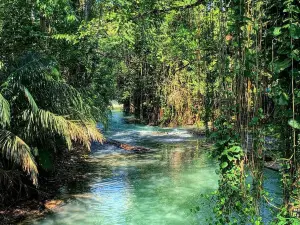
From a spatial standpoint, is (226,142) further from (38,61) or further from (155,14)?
(38,61)

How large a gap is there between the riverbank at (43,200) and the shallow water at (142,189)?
19 cm

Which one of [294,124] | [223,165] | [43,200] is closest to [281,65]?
[294,124]

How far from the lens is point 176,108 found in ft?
58.5

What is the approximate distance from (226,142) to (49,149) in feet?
13.8

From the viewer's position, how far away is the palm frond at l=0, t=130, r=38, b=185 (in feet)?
16.7

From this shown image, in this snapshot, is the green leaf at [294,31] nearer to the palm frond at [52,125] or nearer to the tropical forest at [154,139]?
the tropical forest at [154,139]

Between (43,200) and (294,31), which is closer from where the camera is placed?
(294,31)

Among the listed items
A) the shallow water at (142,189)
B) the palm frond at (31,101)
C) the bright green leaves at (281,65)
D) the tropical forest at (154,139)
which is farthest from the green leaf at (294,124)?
the palm frond at (31,101)

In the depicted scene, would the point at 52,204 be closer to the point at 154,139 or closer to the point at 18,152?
the point at 18,152

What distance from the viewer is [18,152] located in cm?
516

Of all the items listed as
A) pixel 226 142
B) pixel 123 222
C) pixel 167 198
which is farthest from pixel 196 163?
pixel 226 142

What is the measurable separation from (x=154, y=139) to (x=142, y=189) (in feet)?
23.8

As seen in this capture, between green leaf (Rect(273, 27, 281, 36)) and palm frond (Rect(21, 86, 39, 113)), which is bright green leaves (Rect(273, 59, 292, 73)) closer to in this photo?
green leaf (Rect(273, 27, 281, 36))

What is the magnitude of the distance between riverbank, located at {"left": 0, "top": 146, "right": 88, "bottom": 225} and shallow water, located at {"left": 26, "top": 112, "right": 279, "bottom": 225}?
7.4 inches
